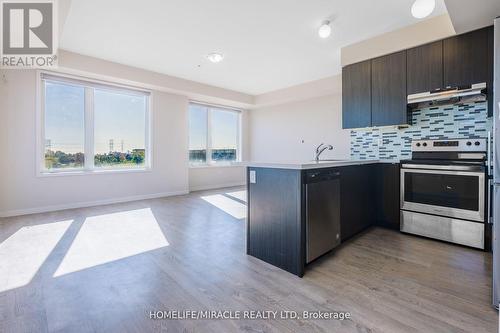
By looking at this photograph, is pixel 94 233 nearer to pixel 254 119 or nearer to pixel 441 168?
pixel 441 168

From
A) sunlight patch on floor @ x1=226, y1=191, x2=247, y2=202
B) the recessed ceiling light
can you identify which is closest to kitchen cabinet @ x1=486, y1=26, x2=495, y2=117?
the recessed ceiling light

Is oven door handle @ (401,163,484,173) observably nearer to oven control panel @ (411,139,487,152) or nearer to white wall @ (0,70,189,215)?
oven control panel @ (411,139,487,152)

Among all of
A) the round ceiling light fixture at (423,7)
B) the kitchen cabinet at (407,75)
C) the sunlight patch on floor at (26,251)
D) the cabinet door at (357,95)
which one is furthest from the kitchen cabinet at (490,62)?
the sunlight patch on floor at (26,251)

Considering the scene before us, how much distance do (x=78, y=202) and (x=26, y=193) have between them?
2.54 feet

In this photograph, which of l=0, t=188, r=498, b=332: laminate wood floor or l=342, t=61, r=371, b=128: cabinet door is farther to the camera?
l=342, t=61, r=371, b=128: cabinet door

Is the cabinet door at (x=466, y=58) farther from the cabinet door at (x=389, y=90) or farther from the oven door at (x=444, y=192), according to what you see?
the oven door at (x=444, y=192)

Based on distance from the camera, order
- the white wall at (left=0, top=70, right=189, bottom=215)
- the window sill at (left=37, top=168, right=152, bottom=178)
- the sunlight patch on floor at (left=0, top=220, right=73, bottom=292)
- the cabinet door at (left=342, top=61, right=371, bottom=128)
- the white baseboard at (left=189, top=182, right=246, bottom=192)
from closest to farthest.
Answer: the sunlight patch on floor at (left=0, top=220, right=73, bottom=292)
the cabinet door at (left=342, top=61, right=371, bottom=128)
the white wall at (left=0, top=70, right=189, bottom=215)
the window sill at (left=37, top=168, right=152, bottom=178)
the white baseboard at (left=189, top=182, right=246, bottom=192)

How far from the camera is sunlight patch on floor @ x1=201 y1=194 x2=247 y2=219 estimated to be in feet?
13.9

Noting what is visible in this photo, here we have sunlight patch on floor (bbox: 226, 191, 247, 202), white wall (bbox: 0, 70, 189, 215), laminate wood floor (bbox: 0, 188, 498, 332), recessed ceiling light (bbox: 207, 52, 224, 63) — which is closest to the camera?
laminate wood floor (bbox: 0, 188, 498, 332)

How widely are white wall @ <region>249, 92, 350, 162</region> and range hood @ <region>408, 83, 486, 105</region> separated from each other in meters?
2.32

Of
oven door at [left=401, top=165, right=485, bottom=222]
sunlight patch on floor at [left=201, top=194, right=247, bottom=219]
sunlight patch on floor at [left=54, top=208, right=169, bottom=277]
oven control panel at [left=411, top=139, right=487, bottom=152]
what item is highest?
oven control panel at [left=411, top=139, right=487, bottom=152]

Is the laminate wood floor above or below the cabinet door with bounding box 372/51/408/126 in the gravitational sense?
below

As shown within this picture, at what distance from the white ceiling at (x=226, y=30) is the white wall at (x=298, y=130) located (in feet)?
3.84

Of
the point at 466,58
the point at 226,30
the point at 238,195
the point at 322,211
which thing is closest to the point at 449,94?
the point at 466,58
